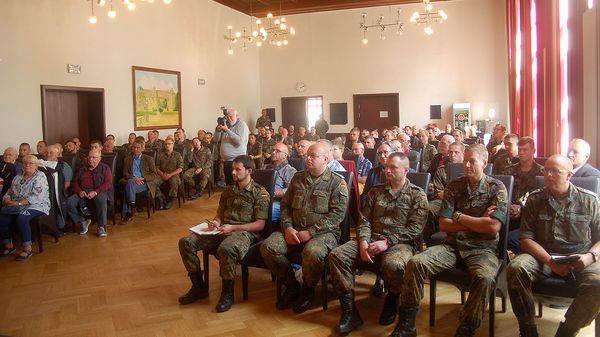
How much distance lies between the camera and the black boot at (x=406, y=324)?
10.2ft

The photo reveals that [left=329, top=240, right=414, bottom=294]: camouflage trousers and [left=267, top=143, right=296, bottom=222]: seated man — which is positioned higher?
[left=267, top=143, right=296, bottom=222]: seated man

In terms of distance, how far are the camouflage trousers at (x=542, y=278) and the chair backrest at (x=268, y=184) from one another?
6.00ft

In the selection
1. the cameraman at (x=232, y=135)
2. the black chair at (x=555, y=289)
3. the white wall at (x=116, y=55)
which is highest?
the white wall at (x=116, y=55)

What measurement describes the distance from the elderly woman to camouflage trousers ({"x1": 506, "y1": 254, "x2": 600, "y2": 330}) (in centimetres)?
461

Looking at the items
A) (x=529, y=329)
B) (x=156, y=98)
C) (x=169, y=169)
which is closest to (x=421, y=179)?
(x=529, y=329)

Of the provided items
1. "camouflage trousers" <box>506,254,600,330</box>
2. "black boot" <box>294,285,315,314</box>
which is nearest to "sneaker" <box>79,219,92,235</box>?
"black boot" <box>294,285,315,314</box>

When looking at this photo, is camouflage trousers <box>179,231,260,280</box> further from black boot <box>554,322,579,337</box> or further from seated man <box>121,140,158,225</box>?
seated man <box>121,140,158,225</box>

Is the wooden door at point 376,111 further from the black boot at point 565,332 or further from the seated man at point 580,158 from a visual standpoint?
the black boot at point 565,332

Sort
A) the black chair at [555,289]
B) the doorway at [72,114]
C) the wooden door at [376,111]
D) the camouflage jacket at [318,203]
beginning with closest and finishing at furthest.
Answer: the black chair at [555,289]
the camouflage jacket at [318,203]
the doorway at [72,114]
the wooden door at [376,111]

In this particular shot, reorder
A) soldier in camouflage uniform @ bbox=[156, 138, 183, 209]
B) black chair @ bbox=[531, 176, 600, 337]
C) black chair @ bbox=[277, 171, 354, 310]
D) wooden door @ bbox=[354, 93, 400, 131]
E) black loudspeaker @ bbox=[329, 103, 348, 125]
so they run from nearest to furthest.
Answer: black chair @ bbox=[531, 176, 600, 337], black chair @ bbox=[277, 171, 354, 310], soldier in camouflage uniform @ bbox=[156, 138, 183, 209], wooden door @ bbox=[354, 93, 400, 131], black loudspeaker @ bbox=[329, 103, 348, 125]

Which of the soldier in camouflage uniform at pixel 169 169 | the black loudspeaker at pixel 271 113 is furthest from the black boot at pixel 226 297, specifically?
the black loudspeaker at pixel 271 113

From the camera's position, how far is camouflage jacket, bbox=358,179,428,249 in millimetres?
3424

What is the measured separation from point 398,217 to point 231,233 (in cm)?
128

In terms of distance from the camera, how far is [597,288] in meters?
2.67
